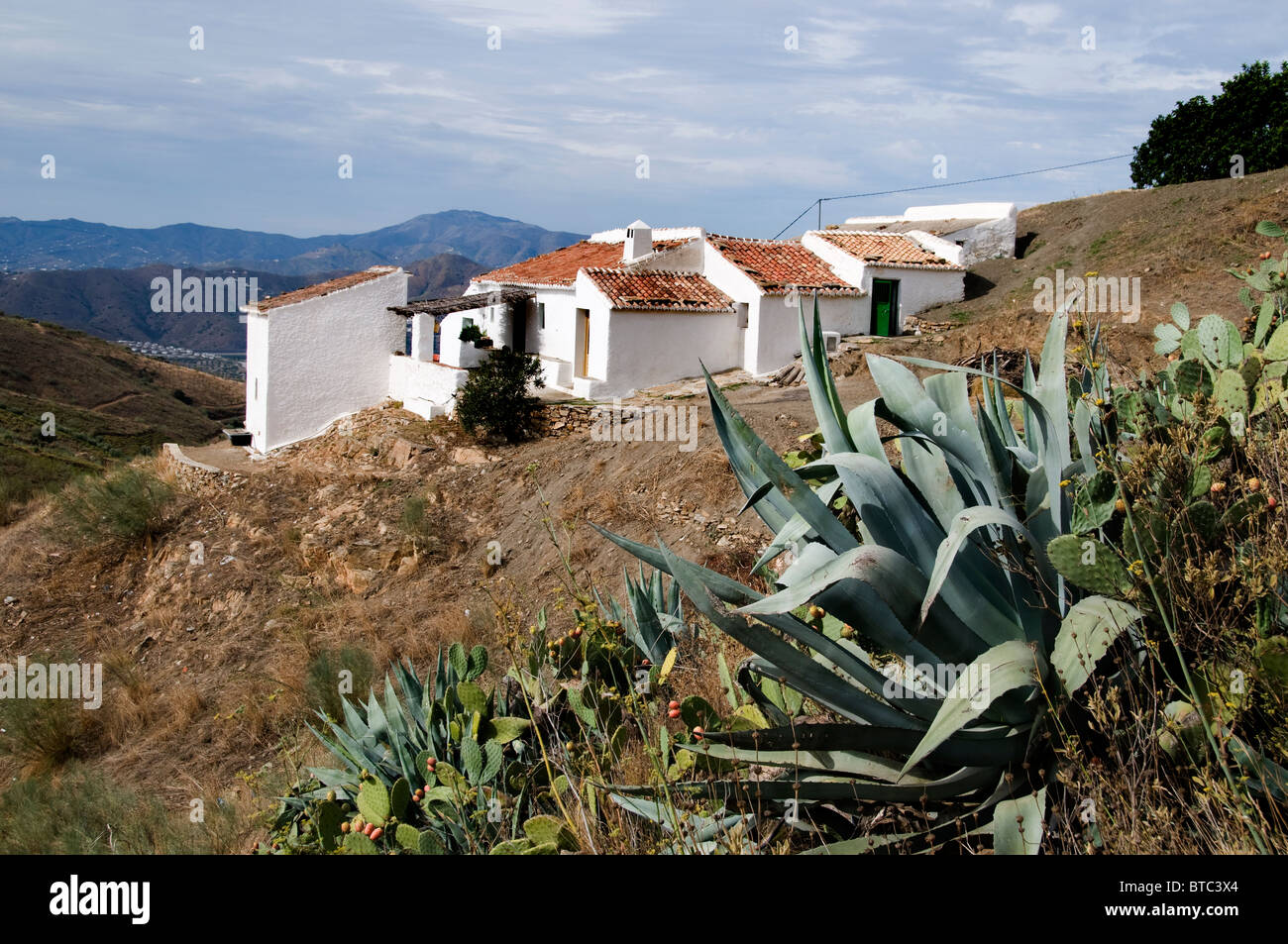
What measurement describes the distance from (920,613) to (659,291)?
17590 mm

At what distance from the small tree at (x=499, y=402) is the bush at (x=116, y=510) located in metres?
5.21

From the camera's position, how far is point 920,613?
2.45 m

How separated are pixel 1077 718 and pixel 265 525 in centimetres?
1413

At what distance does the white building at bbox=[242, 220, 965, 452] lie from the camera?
18.8m

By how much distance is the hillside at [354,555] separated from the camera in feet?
30.3

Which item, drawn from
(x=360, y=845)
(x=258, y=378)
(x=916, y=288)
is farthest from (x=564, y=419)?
(x=360, y=845)

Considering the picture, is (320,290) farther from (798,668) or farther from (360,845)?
(798,668)

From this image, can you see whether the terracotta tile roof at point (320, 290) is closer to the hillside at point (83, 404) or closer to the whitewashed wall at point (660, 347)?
the whitewashed wall at point (660, 347)

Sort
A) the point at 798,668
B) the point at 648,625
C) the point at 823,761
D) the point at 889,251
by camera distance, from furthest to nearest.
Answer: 1. the point at 889,251
2. the point at 648,625
3. the point at 823,761
4. the point at 798,668

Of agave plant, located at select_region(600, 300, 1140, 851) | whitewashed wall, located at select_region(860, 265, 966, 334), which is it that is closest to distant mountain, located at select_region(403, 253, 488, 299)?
whitewashed wall, located at select_region(860, 265, 966, 334)

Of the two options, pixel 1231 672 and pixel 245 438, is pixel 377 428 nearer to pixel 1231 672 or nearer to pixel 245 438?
pixel 245 438

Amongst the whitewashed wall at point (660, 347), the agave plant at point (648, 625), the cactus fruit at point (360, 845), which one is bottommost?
the cactus fruit at point (360, 845)

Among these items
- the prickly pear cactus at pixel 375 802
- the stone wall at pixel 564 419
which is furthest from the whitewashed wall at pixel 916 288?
the prickly pear cactus at pixel 375 802
